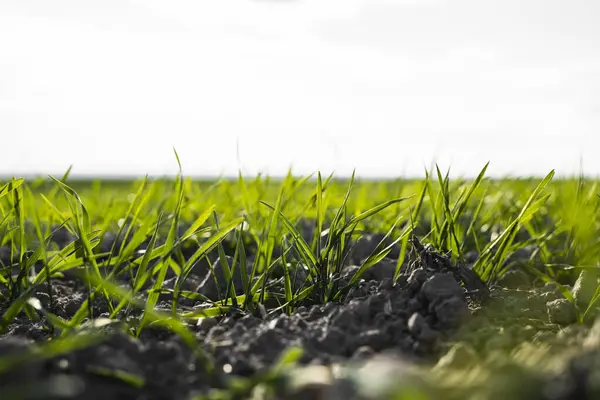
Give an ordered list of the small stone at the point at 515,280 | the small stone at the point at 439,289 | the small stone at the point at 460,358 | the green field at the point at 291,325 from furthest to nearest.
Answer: the small stone at the point at 515,280
the small stone at the point at 439,289
the small stone at the point at 460,358
the green field at the point at 291,325

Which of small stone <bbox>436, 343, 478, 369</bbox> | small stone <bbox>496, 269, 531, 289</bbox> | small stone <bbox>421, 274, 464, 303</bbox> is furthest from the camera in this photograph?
small stone <bbox>496, 269, 531, 289</bbox>

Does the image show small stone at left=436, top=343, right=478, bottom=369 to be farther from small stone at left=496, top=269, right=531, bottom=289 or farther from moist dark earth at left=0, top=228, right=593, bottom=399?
small stone at left=496, top=269, right=531, bottom=289

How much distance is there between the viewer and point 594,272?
5.58 ft

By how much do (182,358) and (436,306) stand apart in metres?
0.61

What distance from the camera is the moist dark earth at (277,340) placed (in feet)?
3.39

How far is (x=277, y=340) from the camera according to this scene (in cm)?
127

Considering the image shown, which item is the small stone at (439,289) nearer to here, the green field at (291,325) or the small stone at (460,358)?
the green field at (291,325)

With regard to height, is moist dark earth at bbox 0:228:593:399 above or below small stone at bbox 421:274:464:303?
below

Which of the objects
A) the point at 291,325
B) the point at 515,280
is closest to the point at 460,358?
the point at 291,325

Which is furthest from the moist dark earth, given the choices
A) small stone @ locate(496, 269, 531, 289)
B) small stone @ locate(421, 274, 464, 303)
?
small stone @ locate(496, 269, 531, 289)

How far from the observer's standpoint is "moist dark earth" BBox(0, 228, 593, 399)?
103 centimetres

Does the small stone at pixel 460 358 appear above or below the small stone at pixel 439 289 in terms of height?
below

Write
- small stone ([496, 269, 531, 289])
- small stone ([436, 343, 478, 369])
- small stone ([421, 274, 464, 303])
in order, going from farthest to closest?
1. small stone ([496, 269, 531, 289])
2. small stone ([421, 274, 464, 303])
3. small stone ([436, 343, 478, 369])

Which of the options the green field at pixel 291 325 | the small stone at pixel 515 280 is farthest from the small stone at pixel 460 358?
the small stone at pixel 515 280
